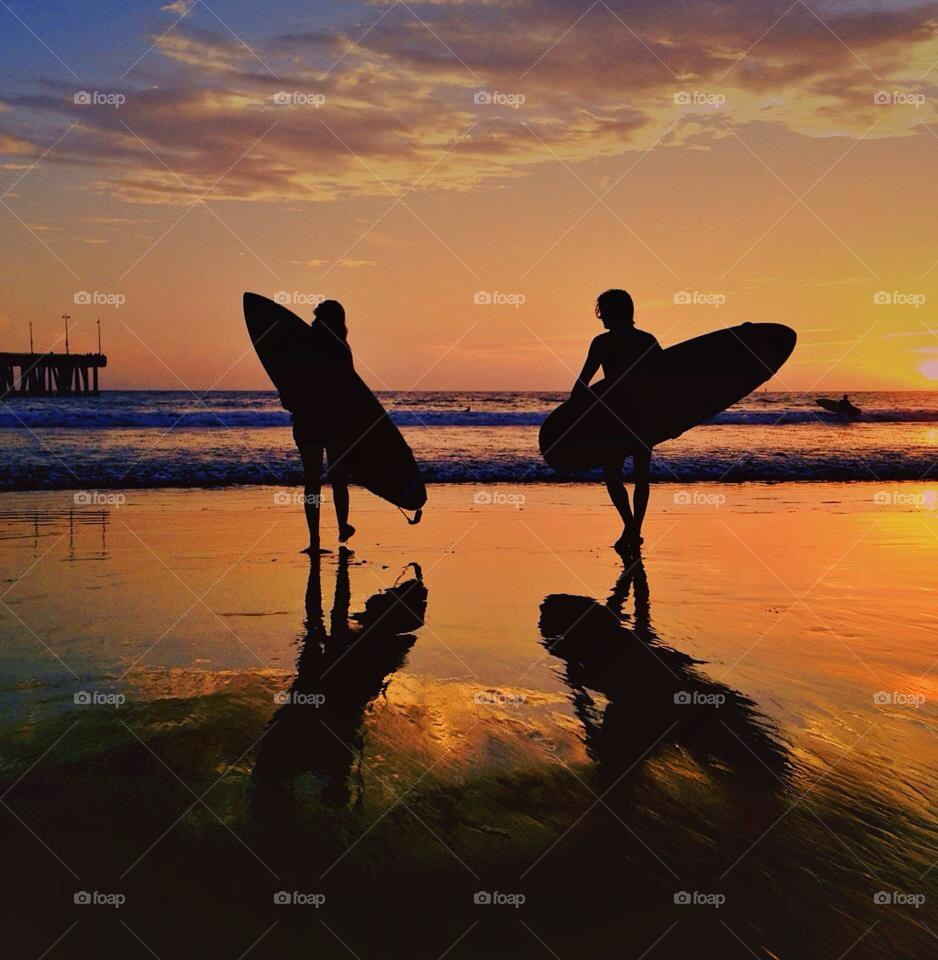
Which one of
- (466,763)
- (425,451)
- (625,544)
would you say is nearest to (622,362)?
(625,544)

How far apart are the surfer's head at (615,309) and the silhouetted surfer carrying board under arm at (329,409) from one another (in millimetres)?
2093

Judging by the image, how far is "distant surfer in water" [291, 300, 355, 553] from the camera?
711cm

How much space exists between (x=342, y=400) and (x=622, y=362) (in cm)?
246

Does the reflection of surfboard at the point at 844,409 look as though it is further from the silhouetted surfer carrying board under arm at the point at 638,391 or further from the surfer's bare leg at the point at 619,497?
the surfer's bare leg at the point at 619,497

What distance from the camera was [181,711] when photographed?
3217 mm

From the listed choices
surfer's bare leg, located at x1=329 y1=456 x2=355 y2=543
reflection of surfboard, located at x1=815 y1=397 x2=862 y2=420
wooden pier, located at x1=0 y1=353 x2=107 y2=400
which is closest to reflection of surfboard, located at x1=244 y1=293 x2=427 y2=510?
surfer's bare leg, located at x1=329 y1=456 x2=355 y2=543

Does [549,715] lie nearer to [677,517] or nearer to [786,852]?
[786,852]

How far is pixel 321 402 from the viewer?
23.5 feet

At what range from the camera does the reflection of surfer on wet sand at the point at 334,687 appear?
267 cm

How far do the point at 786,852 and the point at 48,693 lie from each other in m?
2.75

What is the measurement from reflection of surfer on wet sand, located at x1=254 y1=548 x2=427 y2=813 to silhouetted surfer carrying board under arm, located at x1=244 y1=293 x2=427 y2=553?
1.52 meters

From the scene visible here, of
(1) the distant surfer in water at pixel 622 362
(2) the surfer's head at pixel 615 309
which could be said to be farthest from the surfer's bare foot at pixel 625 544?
(2) the surfer's head at pixel 615 309

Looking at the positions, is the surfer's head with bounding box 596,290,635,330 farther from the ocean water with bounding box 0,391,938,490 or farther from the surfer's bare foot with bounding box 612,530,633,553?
the ocean water with bounding box 0,391,938,490

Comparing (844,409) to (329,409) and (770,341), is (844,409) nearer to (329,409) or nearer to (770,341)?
(770,341)
